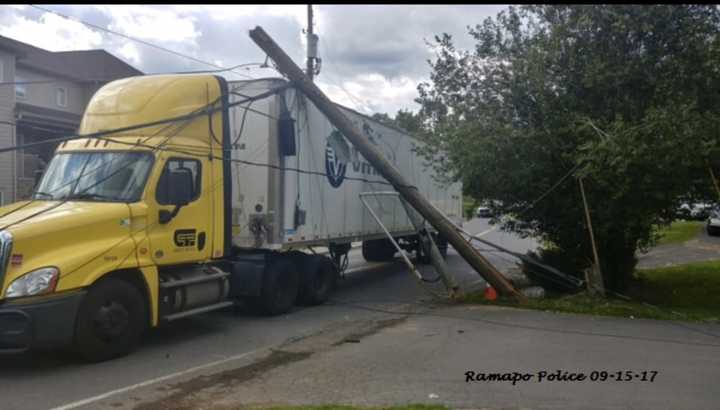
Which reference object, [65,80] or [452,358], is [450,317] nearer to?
[452,358]

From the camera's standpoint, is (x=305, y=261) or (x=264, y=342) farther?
(x=305, y=261)

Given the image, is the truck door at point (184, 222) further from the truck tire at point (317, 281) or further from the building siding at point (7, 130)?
the building siding at point (7, 130)

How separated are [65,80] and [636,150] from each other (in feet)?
94.2

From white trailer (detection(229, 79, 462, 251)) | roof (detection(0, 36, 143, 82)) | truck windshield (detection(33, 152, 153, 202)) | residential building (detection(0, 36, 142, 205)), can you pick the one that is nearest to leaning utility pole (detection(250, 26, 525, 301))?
white trailer (detection(229, 79, 462, 251))

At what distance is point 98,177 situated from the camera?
8.75 m

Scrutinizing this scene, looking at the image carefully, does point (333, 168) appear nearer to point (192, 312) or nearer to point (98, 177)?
point (192, 312)

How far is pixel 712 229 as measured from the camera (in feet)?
94.9

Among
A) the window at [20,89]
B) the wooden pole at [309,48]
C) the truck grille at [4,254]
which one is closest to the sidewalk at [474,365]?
the truck grille at [4,254]

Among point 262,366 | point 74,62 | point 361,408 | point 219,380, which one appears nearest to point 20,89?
point 74,62

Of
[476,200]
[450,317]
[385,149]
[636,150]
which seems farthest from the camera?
[385,149]

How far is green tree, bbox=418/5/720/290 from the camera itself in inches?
426

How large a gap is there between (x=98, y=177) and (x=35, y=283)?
192 cm

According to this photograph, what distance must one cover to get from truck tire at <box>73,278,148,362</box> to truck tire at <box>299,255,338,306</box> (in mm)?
4283

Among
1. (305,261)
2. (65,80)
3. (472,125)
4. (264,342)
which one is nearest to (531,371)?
(264,342)
